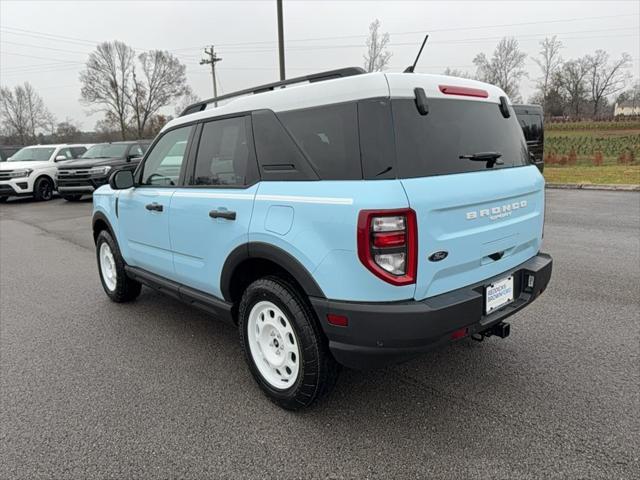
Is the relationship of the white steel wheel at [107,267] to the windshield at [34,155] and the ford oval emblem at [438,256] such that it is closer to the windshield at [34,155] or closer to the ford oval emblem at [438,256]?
the ford oval emblem at [438,256]

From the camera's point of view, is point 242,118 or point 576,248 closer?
point 242,118

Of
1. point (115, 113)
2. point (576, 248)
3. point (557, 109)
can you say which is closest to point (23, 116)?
point (115, 113)

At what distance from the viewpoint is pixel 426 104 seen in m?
2.45

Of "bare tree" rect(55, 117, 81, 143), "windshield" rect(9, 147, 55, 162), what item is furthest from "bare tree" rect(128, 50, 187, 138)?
"windshield" rect(9, 147, 55, 162)

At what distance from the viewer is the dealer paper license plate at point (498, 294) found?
262 centimetres

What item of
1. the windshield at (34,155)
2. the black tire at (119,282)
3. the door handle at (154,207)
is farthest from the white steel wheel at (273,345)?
the windshield at (34,155)

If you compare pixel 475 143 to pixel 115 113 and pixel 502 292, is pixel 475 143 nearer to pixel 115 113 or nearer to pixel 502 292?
pixel 502 292

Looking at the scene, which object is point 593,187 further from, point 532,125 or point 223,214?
point 223,214

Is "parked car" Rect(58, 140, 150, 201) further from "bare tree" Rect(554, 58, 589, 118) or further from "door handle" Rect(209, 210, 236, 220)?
"bare tree" Rect(554, 58, 589, 118)

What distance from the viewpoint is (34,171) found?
16.0m

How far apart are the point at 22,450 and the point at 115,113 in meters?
65.0

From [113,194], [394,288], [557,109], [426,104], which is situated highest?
[557,109]

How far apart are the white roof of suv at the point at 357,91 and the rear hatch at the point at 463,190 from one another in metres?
0.05

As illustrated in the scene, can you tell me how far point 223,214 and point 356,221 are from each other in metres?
1.12
